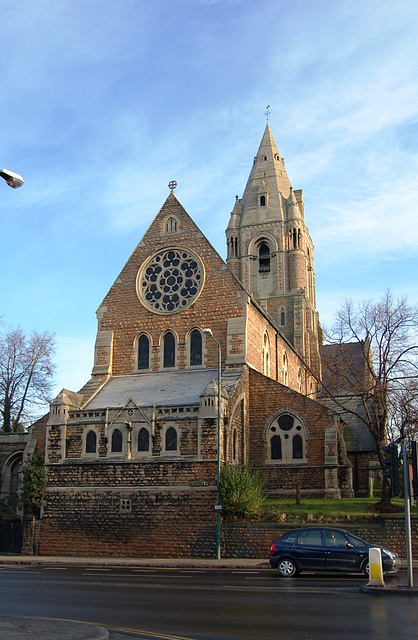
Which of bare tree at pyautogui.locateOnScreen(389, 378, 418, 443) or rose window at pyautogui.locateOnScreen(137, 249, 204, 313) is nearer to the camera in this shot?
bare tree at pyautogui.locateOnScreen(389, 378, 418, 443)

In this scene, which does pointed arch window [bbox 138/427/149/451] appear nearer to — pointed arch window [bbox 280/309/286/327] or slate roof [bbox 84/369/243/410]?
slate roof [bbox 84/369/243/410]

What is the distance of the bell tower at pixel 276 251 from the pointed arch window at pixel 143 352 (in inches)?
783

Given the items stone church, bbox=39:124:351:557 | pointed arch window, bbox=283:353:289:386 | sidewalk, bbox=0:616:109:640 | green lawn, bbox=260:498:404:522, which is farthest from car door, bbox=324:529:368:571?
pointed arch window, bbox=283:353:289:386

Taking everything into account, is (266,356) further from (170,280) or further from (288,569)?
(288,569)

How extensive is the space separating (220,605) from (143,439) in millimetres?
15991

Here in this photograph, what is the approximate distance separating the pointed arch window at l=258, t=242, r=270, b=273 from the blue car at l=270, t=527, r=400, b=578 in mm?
40483

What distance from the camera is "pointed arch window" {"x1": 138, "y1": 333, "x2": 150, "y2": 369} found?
33.3 m

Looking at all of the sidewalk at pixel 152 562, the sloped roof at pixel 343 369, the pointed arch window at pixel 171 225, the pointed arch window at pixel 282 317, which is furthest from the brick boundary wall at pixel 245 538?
the pointed arch window at pixel 282 317

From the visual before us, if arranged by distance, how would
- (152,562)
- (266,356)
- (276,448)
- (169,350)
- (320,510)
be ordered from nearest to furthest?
(152,562), (320,510), (276,448), (169,350), (266,356)

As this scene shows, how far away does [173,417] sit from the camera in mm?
26734

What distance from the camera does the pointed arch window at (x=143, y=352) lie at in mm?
33281

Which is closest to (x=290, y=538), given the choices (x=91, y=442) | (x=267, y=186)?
(x=91, y=442)

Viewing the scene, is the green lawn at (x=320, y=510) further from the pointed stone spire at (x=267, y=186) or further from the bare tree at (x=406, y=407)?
the pointed stone spire at (x=267, y=186)

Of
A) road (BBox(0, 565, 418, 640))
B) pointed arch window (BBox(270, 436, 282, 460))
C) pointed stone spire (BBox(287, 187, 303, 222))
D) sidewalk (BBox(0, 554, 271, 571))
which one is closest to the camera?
road (BBox(0, 565, 418, 640))
